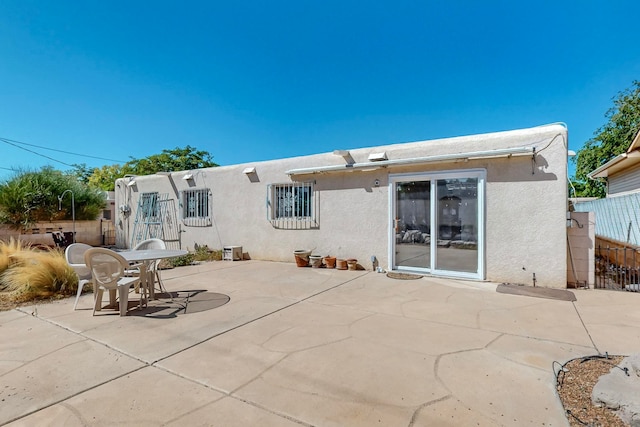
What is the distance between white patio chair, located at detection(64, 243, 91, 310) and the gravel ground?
20.0ft

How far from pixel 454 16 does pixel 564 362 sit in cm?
1174

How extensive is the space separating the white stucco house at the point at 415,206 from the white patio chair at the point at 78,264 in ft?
17.5

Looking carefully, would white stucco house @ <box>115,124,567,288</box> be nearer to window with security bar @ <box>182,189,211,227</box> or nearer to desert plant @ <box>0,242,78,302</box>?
window with security bar @ <box>182,189,211,227</box>

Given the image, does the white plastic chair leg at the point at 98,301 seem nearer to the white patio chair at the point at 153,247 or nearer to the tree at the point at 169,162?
the white patio chair at the point at 153,247

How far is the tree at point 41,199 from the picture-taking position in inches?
522

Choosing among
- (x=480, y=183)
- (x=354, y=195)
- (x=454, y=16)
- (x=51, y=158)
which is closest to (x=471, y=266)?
(x=480, y=183)

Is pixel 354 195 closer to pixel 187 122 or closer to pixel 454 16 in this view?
pixel 454 16

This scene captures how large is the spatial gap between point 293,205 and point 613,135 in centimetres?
2482

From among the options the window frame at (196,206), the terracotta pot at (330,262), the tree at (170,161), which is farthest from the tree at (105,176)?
the terracotta pot at (330,262)

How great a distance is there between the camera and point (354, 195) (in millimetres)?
8422

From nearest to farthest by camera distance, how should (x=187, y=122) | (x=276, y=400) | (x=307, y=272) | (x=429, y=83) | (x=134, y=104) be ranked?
(x=276, y=400) < (x=307, y=272) < (x=429, y=83) < (x=134, y=104) < (x=187, y=122)

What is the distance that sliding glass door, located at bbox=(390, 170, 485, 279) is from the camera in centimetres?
684

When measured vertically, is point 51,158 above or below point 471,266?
above

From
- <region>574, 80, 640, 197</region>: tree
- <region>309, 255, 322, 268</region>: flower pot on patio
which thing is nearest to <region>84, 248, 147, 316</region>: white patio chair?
<region>309, 255, 322, 268</region>: flower pot on patio
